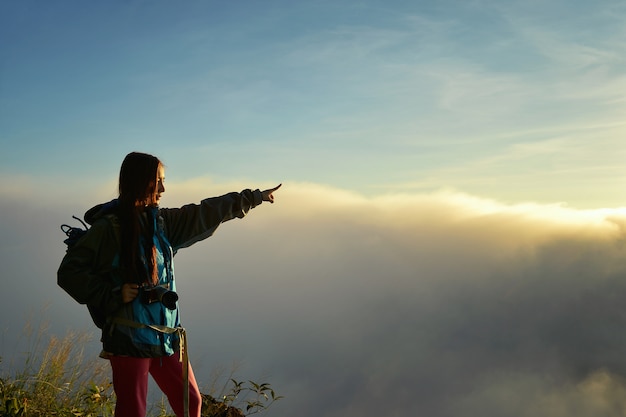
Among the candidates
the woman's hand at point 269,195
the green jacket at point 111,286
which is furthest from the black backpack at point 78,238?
the woman's hand at point 269,195

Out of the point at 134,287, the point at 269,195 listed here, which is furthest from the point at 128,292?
the point at 269,195

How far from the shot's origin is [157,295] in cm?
394

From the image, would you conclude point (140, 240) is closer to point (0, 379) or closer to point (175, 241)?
point (175, 241)

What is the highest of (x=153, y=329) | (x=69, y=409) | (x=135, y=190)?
(x=135, y=190)

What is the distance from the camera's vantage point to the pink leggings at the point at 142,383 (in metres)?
3.91

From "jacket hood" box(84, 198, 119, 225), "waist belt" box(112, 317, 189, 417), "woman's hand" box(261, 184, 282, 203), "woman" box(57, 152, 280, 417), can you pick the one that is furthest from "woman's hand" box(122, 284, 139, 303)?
"woman's hand" box(261, 184, 282, 203)

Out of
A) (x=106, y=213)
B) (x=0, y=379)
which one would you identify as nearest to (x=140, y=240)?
(x=106, y=213)

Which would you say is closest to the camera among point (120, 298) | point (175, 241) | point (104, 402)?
point (120, 298)

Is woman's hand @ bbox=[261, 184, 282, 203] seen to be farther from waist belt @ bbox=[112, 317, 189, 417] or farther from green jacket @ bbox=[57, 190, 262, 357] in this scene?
waist belt @ bbox=[112, 317, 189, 417]

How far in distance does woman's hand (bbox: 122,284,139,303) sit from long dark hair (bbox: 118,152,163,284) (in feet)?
0.18

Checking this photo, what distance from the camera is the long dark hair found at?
3.95 meters

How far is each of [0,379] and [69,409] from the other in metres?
0.79

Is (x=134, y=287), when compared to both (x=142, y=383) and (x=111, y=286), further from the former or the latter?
(x=142, y=383)

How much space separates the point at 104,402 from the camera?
6.42 m
